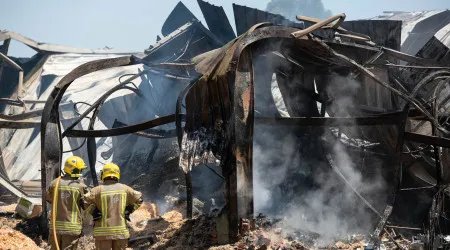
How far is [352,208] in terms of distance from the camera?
927 cm

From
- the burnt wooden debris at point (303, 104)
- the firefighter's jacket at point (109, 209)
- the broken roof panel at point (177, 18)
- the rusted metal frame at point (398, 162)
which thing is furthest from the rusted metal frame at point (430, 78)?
the broken roof panel at point (177, 18)

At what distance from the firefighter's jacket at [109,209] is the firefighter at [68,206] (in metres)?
0.30

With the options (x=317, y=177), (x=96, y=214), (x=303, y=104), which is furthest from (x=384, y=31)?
(x=96, y=214)

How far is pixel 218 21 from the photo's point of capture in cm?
1554

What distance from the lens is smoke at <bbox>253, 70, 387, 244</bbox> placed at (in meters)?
9.31

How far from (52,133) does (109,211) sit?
3.06 metres

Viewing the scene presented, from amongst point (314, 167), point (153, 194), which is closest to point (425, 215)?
point (314, 167)

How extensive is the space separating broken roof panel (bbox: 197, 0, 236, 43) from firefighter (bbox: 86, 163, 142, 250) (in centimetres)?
969

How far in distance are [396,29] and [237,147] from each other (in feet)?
21.8

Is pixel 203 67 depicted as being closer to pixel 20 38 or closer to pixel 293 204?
pixel 293 204

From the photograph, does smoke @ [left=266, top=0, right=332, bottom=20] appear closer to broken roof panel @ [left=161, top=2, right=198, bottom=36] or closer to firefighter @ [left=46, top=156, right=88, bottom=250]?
broken roof panel @ [left=161, top=2, right=198, bottom=36]

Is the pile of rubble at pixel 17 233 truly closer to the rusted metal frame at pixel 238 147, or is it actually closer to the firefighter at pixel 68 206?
the firefighter at pixel 68 206

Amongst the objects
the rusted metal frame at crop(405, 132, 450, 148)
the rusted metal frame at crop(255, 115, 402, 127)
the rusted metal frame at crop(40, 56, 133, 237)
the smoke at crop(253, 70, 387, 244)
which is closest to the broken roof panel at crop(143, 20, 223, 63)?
the smoke at crop(253, 70, 387, 244)

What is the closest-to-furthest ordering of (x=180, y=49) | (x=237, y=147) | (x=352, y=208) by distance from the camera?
(x=237, y=147), (x=352, y=208), (x=180, y=49)
